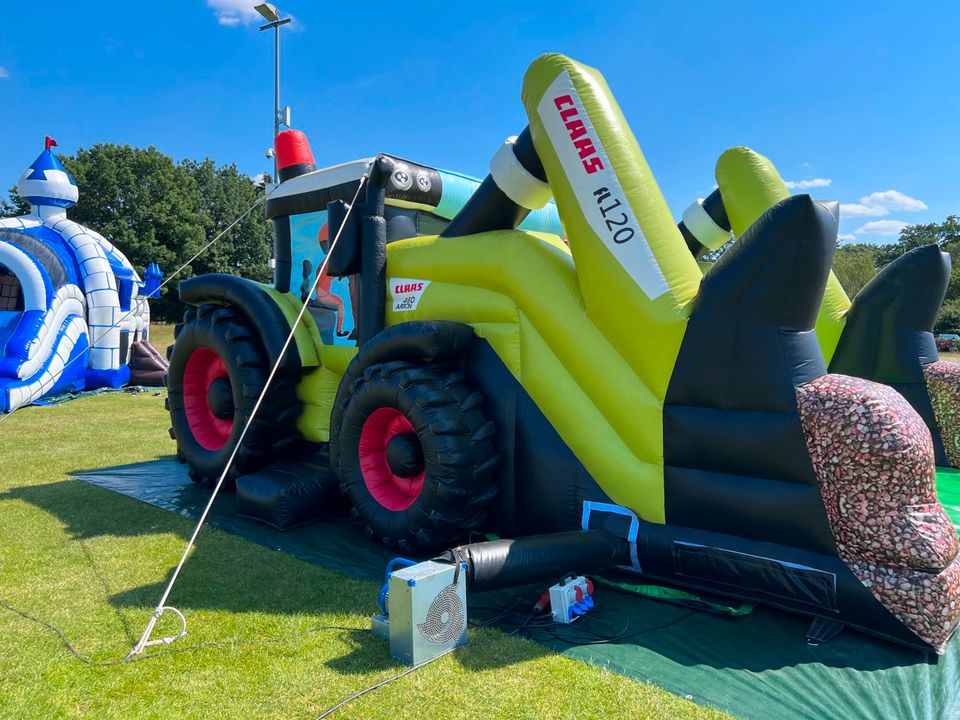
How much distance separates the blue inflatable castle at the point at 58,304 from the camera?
970 cm

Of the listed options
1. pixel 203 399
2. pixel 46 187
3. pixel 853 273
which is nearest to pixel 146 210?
pixel 46 187

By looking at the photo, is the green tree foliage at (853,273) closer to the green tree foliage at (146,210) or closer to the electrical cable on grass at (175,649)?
the green tree foliage at (146,210)

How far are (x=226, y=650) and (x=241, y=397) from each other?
7.76ft

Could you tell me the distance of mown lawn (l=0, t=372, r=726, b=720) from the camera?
2252 millimetres

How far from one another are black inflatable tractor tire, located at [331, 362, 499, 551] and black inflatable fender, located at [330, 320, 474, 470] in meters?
0.09

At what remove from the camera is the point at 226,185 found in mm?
40156

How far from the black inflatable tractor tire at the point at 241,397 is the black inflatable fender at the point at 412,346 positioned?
981mm

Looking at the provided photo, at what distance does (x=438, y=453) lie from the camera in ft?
11.1

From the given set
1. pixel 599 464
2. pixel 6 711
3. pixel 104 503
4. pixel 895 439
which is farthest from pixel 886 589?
pixel 104 503

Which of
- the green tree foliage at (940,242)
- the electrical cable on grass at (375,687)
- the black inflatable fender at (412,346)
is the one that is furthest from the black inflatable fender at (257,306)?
the green tree foliage at (940,242)

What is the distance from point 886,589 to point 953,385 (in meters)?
3.56

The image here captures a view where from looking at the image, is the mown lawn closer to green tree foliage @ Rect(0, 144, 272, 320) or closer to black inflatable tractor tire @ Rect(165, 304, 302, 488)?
black inflatable tractor tire @ Rect(165, 304, 302, 488)

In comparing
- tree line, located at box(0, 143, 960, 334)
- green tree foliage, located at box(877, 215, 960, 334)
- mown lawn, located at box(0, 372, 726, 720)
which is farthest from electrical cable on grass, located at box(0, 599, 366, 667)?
green tree foliage, located at box(877, 215, 960, 334)

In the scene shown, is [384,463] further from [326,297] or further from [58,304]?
[58,304]
